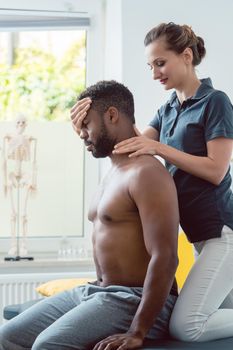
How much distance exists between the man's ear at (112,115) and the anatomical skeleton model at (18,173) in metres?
1.66

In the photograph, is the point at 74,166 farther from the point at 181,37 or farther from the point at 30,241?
the point at 181,37

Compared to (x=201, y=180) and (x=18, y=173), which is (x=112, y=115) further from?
(x=18, y=173)

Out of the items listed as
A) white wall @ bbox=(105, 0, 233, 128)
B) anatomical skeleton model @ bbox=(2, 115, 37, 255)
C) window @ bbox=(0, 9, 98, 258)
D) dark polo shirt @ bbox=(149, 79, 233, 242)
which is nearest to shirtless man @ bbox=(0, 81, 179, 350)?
Answer: dark polo shirt @ bbox=(149, 79, 233, 242)

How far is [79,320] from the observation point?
1851mm

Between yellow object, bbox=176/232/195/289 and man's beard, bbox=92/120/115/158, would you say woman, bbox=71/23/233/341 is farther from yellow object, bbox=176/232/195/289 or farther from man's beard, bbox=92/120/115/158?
yellow object, bbox=176/232/195/289

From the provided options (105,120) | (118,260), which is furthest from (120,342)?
(105,120)

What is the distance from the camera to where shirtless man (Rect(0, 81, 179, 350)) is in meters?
1.85

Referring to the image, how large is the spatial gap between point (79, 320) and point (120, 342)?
→ 0.13 metres

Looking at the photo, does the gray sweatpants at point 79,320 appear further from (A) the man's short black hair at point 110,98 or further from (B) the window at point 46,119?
(B) the window at point 46,119

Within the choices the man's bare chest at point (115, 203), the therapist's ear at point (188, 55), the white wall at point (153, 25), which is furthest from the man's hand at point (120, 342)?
the white wall at point (153, 25)

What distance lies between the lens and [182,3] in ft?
11.5

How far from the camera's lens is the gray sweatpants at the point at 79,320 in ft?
Answer: 6.04

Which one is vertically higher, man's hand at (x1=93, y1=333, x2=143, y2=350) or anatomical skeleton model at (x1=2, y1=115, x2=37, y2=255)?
anatomical skeleton model at (x1=2, y1=115, x2=37, y2=255)

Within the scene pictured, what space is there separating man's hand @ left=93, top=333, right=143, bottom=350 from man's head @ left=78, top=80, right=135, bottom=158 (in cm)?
55
